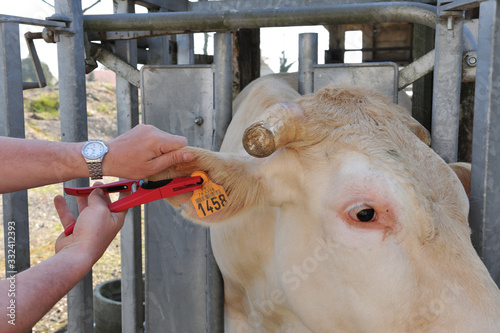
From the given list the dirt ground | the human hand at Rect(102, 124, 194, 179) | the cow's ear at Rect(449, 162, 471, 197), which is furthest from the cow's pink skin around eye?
the dirt ground

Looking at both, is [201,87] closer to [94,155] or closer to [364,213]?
[94,155]

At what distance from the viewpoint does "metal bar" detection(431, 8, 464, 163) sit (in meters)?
2.12

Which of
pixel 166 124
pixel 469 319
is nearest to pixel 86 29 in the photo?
pixel 166 124

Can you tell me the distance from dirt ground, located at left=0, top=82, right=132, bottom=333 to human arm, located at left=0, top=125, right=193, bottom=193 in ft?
10.3

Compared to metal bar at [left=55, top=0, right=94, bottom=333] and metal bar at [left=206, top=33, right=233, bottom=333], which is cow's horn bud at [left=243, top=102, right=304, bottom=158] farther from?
metal bar at [left=55, top=0, right=94, bottom=333]

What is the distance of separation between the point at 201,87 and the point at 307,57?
55 cm

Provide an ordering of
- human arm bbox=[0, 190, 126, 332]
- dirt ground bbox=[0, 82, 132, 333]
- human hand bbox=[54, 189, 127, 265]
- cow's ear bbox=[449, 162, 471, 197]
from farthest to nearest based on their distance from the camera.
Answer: dirt ground bbox=[0, 82, 132, 333], cow's ear bbox=[449, 162, 471, 197], human hand bbox=[54, 189, 127, 265], human arm bbox=[0, 190, 126, 332]

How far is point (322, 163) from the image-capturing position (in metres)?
1.73

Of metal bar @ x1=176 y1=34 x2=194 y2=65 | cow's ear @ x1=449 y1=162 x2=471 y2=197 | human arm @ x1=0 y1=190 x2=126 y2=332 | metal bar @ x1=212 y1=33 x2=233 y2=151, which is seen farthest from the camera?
metal bar @ x1=176 y1=34 x2=194 y2=65

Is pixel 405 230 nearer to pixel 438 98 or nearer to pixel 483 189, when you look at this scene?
pixel 483 189

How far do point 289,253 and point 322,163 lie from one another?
367 mm

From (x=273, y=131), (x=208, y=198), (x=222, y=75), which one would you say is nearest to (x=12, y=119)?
(x=222, y=75)

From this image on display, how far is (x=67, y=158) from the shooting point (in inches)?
64.8

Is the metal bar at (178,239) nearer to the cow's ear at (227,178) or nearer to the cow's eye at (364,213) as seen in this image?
the cow's ear at (227,178)
